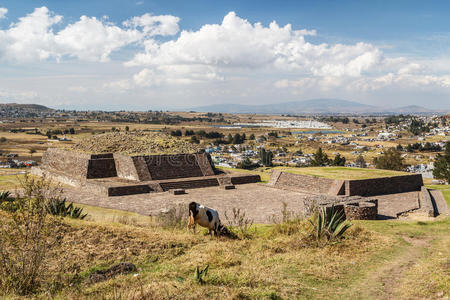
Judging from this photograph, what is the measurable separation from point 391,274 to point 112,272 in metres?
4.49

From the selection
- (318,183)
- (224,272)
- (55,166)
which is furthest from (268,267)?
(55,166)

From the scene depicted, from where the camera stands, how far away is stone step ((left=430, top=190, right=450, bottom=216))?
14395 millimetres

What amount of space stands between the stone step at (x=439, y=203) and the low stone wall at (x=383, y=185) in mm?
1080

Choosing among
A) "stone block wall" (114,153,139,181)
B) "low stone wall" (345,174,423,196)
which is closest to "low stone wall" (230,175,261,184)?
"stone block wall" (114,153,139,181)

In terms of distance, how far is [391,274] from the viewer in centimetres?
624

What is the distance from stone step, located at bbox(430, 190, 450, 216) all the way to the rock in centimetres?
1191

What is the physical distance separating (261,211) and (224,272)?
330 inches

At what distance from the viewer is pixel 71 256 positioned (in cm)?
639

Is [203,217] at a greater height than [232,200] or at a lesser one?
greater

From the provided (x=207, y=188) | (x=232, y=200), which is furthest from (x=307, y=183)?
(x=207, y=188)

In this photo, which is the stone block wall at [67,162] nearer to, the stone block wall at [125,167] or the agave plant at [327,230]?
the stone block wall at [125,167]

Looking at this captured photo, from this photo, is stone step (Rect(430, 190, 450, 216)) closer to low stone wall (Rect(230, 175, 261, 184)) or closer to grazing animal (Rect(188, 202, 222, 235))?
low stone wall (Rect(230, 175, 261, 184))

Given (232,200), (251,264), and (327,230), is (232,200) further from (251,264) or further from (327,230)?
(251,264)

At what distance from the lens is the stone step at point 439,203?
14.4 m
